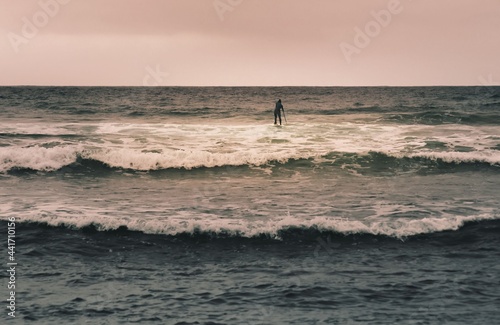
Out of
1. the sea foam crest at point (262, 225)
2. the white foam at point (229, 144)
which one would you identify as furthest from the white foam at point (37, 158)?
the sea foam crest at point (262, 225)

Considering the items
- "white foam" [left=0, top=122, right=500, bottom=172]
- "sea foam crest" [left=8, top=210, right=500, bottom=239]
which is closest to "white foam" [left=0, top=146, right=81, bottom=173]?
"white foam" [left=0, top=122, right=500, bottom=172]

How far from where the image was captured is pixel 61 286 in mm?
8820

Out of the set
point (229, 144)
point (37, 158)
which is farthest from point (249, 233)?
point (229, 144)

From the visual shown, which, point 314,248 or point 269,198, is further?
point 269,198

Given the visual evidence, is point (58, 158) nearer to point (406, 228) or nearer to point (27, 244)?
point (27, 244)

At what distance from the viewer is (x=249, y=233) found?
39.1ft

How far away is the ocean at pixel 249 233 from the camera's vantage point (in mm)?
8055

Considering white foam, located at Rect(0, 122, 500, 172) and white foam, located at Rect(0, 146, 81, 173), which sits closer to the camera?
white foam, located at Rect(0, 146, 81, 173)

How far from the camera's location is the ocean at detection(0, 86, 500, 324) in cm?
805

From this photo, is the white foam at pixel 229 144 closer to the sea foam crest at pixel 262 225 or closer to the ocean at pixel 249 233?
the ocean at pixel 249 233

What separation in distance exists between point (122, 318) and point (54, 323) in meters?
0.90

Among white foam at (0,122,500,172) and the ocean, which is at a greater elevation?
white foam at (0,122,500,172)

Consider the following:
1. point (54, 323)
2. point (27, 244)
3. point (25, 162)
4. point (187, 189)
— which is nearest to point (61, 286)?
point (54, 323)

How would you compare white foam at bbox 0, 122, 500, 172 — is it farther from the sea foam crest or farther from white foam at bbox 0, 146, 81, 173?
the sea foam crest
